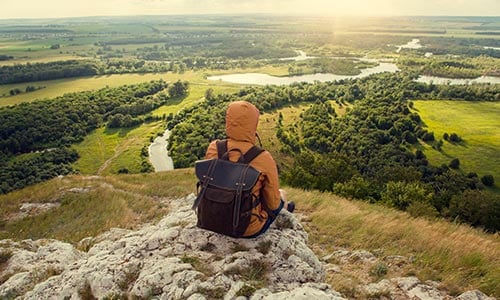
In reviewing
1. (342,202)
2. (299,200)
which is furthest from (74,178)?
(342,202)

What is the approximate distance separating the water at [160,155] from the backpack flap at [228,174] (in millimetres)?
71815

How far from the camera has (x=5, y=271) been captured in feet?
29.8

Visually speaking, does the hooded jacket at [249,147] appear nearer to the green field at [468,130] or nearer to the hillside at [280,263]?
the hillside at [280,263]

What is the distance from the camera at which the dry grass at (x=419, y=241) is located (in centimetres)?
715

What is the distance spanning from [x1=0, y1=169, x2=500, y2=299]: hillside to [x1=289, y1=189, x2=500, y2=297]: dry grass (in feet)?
0.08

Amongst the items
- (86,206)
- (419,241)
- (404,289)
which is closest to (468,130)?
(419,241)

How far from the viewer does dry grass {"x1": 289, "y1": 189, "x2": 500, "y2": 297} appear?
7.15 m

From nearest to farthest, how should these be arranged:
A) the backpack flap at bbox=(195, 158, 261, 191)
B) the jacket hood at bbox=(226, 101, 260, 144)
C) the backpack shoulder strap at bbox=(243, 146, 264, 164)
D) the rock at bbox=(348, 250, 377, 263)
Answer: the backpack flap at bbox=(195, 158, 261, 191) < the jacket hood at bbox=(226, 101, 260, 144) < the backpack shoulder strap at bbox=(243, 146, 264, 164) < the rock at bbox=(348, 250, 377, 263)

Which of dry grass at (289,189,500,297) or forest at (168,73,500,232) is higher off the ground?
dry grass at (289,189,500,297)

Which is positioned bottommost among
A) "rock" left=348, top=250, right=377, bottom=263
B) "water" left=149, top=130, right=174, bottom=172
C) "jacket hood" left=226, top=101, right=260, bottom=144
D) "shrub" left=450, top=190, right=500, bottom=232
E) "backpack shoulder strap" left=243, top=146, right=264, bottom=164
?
"water" left=149, top=130, right=174, bottom=172

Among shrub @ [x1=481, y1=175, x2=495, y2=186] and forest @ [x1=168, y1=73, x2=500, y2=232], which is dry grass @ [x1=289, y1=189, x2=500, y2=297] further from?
shrub @ [x1=481, y1=175, x2=495, y2=186]

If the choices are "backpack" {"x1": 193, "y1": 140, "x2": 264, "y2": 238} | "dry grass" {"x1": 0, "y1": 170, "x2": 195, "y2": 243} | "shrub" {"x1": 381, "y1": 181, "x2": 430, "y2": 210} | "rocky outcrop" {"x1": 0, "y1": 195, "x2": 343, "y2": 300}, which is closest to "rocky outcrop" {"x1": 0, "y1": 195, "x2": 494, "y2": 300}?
"rocky outcrop" {"x1": 0, "y1": 195, "x2": 343, "y2": 300}

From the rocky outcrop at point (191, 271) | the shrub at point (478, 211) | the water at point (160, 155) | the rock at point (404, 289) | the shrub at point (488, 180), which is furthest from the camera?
the water at point (160, 155)

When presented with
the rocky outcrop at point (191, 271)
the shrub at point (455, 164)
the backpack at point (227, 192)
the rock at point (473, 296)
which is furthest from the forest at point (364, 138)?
the backpack at point (227, 192)
